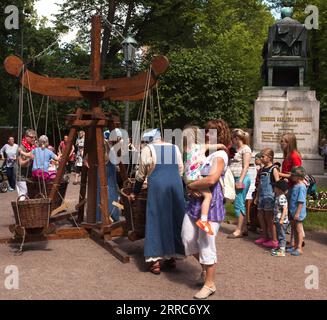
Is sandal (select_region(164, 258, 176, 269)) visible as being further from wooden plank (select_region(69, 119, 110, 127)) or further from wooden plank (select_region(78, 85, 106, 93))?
wooden plank (select_region(78, 85, 106, 93))

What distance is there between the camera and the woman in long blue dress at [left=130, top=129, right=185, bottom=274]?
5844mm

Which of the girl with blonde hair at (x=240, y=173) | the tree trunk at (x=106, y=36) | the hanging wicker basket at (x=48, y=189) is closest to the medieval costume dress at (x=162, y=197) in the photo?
the girl with blonde hair at (x=240, y=173)

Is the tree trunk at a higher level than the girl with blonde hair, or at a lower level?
higher

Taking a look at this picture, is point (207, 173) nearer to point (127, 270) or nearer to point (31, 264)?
point (127, 270)

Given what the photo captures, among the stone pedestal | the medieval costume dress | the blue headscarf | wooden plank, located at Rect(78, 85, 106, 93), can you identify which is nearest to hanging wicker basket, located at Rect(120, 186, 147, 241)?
the medieval costume dress

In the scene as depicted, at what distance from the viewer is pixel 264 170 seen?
298 inches

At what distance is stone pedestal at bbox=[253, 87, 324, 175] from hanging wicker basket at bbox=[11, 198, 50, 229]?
31.6 feet

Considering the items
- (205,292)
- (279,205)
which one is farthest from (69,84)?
(205,292)

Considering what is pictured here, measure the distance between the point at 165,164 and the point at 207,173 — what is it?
80 cm

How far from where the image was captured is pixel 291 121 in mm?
15164

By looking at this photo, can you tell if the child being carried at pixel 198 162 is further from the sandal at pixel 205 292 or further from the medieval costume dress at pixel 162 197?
the sandal at pixel 205 292

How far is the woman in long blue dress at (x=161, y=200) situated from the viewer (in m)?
5.84

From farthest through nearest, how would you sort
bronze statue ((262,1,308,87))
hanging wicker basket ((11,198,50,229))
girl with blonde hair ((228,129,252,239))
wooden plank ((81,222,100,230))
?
bronze statue ((262,1,308,87)), girl with blonde hair ((228,129,252,239)), wooden plank ((81,222,100,230)), hanging wicker basket ((11,198,50,229))

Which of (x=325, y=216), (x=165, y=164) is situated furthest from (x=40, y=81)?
(x=325, y=216)
